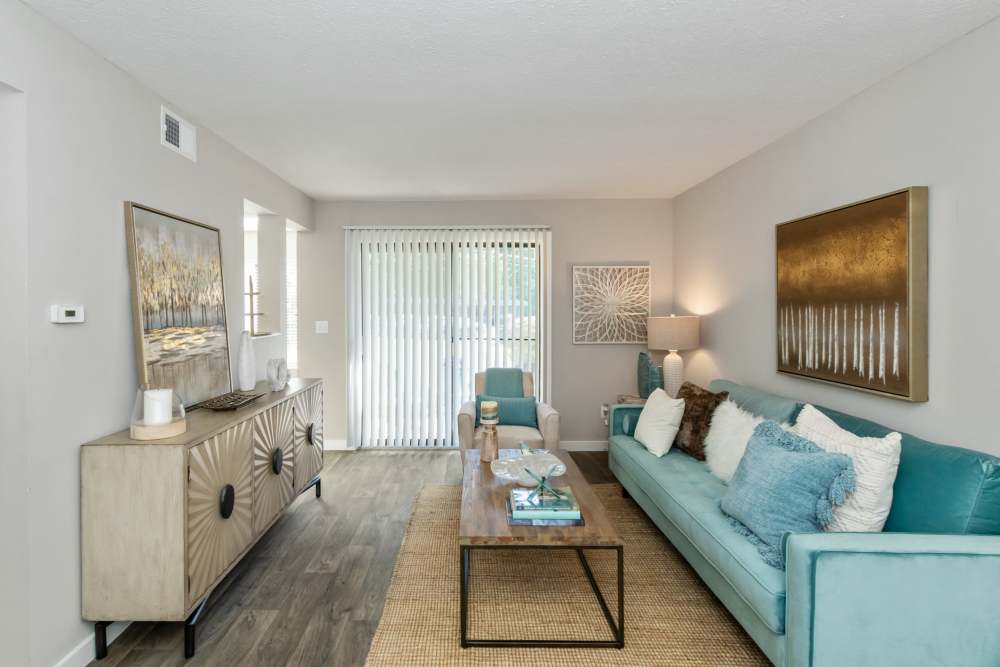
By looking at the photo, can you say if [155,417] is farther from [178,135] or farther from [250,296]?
[250,296]

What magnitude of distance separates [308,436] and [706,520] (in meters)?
2.72

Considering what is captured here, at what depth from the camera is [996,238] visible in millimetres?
1979

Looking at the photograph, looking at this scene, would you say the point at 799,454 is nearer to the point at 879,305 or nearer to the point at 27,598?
the point at 879,305

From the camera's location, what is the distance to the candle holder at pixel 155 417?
2182 mm

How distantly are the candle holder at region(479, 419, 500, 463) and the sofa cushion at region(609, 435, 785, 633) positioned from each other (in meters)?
0.93

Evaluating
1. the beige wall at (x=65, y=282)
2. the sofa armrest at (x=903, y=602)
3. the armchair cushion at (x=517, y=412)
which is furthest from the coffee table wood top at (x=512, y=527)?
the beige wall at (x=65, y=282)

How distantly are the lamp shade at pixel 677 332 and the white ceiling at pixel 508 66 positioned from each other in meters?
1.40

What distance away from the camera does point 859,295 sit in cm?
261

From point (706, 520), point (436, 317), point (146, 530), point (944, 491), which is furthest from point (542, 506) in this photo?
point (436, 317)

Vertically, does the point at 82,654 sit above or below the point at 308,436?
below

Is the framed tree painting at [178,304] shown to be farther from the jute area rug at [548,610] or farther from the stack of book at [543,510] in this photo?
the stack of book at [543,510]

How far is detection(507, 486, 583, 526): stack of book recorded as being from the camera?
2348 millimetres

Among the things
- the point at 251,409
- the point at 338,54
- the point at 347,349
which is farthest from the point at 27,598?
the point at 347,349

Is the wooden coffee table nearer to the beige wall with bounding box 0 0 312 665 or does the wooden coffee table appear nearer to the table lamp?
the beige wall with bounding box 0 0 312 665
